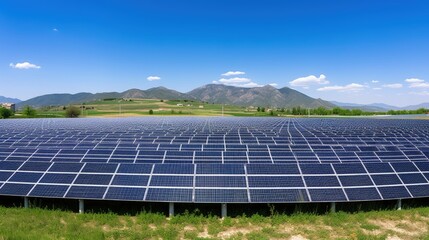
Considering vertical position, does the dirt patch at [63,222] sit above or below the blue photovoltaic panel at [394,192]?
below

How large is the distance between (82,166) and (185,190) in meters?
4.99

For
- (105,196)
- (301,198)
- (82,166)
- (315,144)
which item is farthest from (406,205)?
(82,166)

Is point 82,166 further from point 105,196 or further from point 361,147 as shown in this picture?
point 361,147

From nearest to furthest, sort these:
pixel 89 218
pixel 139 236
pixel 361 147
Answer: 1. pixel 139 236
2. pixel 89 218
3. pixel 361 147

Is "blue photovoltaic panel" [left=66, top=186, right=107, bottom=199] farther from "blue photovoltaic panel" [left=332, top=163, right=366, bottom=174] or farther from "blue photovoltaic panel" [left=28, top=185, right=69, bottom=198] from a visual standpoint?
"blue photovoltaic panel" [left=332, top=163, right=366, bottom=174]

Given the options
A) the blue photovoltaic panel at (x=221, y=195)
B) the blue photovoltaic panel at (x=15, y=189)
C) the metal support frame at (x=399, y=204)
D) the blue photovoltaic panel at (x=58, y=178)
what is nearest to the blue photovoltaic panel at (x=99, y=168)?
the blue photovoltaic panel at (x=58, y=178)

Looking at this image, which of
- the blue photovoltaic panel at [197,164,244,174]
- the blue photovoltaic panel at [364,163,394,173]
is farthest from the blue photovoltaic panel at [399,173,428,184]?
the blue photovoltaic panel at [197,164,244,174]

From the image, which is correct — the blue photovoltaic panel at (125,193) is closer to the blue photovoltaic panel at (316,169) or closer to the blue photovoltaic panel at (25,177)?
the blue photovoltaic panel at (25,177)

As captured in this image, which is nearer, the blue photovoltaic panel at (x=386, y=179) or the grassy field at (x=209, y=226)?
the grassy field at (x=209, y=226)

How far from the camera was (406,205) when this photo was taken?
40.7ft

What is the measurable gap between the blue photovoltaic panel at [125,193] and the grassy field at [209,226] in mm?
660

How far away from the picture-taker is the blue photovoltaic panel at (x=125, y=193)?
36.2 ft

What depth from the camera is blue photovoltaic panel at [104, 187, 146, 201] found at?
1103 centimetres

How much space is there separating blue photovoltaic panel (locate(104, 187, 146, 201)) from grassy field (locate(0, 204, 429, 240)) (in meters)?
0.66
